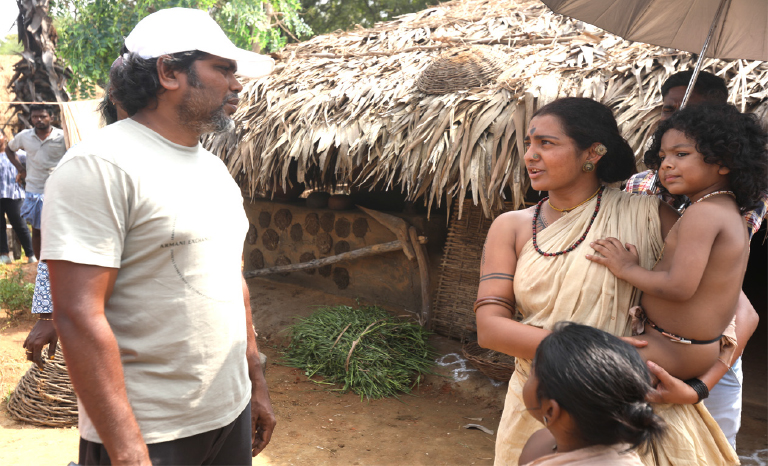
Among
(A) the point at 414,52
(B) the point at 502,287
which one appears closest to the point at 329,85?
(A) the point at 414,52

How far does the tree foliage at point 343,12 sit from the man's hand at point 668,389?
15.3 meters

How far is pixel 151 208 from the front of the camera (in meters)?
1.42

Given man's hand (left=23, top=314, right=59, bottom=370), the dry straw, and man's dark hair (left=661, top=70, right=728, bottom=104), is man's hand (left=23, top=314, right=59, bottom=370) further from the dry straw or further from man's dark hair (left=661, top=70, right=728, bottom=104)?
man's dark hair (left=661, top=70, right=728, bottom=104)

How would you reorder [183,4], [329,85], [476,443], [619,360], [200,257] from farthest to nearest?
[183,4] < [329,85] < [476,443] < [200,257] < [619,360]

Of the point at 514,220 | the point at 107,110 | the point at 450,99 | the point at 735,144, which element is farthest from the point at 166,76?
the point at 450,99

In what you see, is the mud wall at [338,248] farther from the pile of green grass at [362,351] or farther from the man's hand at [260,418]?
the man's hand at [260,418]

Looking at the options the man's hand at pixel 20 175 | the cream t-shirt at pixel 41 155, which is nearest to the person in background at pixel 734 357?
the cream t-shirt at pixel 41 155

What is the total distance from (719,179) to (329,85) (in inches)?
165

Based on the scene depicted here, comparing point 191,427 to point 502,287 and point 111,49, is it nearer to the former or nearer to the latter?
point 502,287

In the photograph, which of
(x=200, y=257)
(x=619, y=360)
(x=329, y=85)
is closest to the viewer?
(x=619, y=360)

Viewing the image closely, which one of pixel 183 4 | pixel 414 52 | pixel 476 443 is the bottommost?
pixel 476 443

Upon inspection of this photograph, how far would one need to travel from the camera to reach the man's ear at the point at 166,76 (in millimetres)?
1570

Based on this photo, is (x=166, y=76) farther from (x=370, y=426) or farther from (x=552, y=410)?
(x=370, y=426)

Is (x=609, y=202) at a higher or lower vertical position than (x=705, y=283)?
higher
